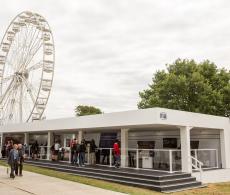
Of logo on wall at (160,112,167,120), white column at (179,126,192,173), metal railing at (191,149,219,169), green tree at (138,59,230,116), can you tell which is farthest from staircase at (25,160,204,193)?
green tree at (138,59,230,116)

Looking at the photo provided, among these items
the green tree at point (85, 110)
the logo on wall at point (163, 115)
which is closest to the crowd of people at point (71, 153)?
the logo on wall at point (163, 115)

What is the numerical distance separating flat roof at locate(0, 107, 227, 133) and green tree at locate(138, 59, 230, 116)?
1157 centimetres

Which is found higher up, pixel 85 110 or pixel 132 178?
pixel 85 110

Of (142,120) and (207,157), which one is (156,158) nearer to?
(142,120)

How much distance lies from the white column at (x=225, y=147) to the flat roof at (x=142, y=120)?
1.32 ft

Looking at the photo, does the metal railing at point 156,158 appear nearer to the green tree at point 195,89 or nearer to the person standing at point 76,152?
the person standing at point 76,152

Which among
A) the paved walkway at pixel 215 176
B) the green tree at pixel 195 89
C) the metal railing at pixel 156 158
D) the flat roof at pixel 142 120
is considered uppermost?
the green tree at pixel 195 89

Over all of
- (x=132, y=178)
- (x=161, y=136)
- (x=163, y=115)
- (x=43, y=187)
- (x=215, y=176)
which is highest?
(x=163, y=115)

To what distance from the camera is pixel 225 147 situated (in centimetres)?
1800

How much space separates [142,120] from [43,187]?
5292 millimetres

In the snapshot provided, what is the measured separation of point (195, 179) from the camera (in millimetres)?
14289

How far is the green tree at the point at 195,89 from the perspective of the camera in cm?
2991

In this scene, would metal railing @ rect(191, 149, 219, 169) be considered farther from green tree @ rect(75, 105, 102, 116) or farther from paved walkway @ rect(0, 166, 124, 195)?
green tree @ rect(75, 105, 102, 116)

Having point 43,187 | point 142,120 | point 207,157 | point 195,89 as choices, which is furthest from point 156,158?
point 195,89
